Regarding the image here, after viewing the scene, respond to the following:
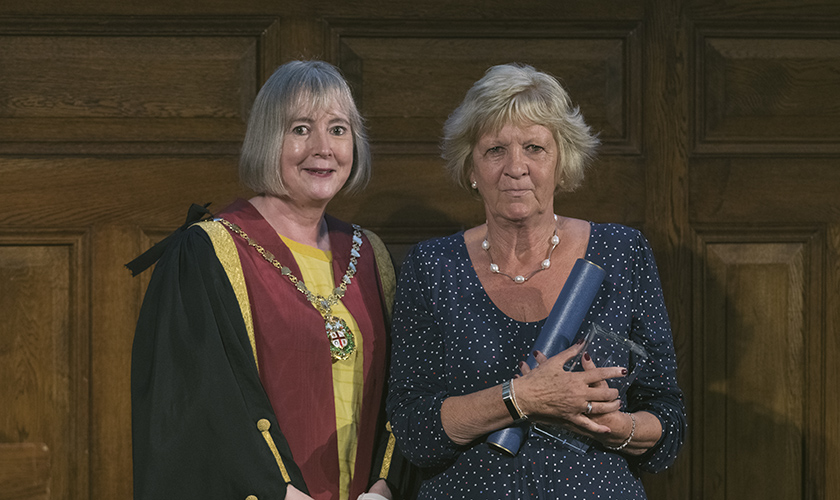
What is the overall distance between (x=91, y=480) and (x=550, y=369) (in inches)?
65.7

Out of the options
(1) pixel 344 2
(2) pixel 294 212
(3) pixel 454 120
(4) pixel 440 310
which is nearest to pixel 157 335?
(2) pixel 294 212

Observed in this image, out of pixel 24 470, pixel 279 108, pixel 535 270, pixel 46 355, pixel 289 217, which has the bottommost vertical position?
pixel 24 470

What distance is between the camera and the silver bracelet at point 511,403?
1654 millimetres

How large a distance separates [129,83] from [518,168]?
4.53 feet

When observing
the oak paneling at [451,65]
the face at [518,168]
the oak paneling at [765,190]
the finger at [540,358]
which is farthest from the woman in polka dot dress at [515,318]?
the oak paneling at [765,190]

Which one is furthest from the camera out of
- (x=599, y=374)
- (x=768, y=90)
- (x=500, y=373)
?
(x=768, y=90)

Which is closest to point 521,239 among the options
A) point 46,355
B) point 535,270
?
point 535,270

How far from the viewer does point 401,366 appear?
1.88 meters

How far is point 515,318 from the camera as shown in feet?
6.02

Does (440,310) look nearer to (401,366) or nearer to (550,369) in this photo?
(401,366)

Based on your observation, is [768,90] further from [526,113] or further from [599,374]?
[599,374]

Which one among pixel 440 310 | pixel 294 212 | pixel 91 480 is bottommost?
pixel 91 480

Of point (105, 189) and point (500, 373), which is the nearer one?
point (500, 373)

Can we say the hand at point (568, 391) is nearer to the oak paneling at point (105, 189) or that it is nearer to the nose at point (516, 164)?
the nose at point (516, 164)
